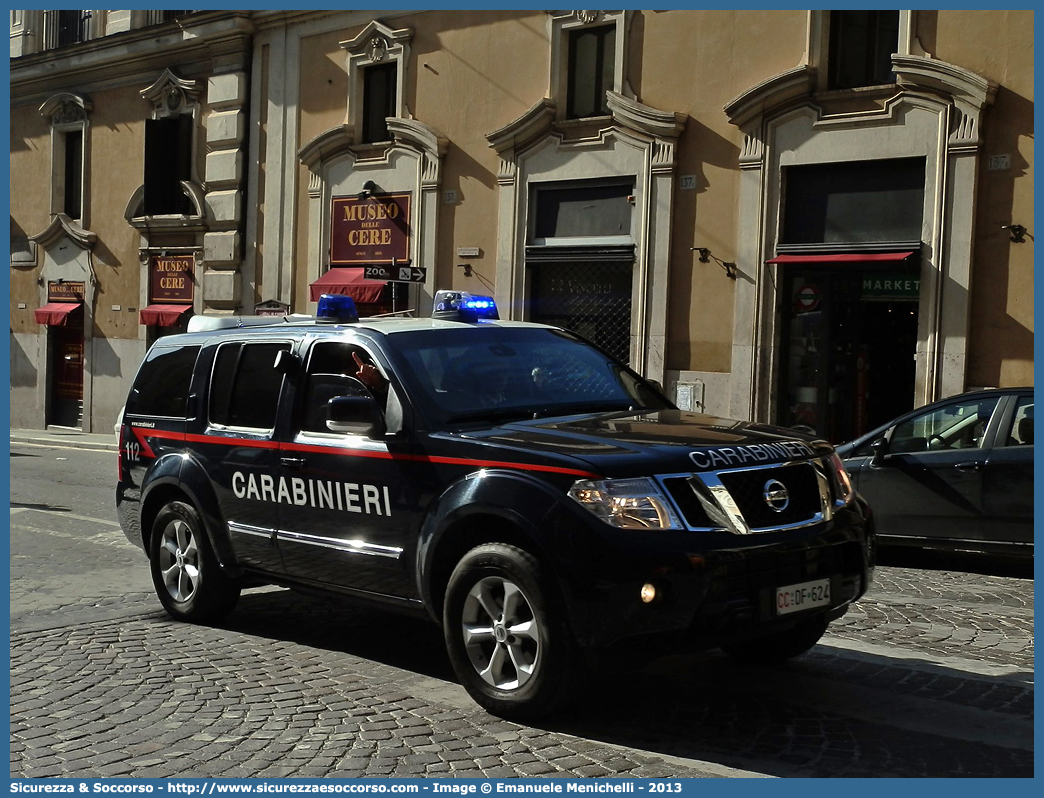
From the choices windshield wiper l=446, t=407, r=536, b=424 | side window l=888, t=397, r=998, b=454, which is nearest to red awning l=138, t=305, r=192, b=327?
side window l=888, t=397, r=998, b=454

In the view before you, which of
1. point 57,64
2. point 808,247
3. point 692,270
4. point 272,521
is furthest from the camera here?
point 57,64

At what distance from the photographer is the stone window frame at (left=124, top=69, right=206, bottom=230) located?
26453mm

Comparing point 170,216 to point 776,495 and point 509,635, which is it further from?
point 776,495

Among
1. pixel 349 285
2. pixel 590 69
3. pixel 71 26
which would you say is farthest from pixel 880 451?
pixel 71 26

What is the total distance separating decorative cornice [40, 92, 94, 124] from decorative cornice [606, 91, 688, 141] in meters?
Result: 14.5

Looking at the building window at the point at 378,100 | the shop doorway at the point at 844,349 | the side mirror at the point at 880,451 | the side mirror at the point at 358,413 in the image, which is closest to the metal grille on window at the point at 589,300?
the shop doorway at the point at 844,349

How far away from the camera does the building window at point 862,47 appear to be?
17328mm

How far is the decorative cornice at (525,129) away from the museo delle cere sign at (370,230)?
246cm

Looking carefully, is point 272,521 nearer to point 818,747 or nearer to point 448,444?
point 448,444

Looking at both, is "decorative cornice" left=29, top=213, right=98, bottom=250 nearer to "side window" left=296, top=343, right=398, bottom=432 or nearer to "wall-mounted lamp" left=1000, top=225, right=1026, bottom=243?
"wall-mounted lamp" left=1000, top=225, right=1026, bottom=243

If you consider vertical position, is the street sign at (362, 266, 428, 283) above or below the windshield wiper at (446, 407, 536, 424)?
above

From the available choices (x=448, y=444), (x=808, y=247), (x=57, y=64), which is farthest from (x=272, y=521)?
(x=57, y=64)
